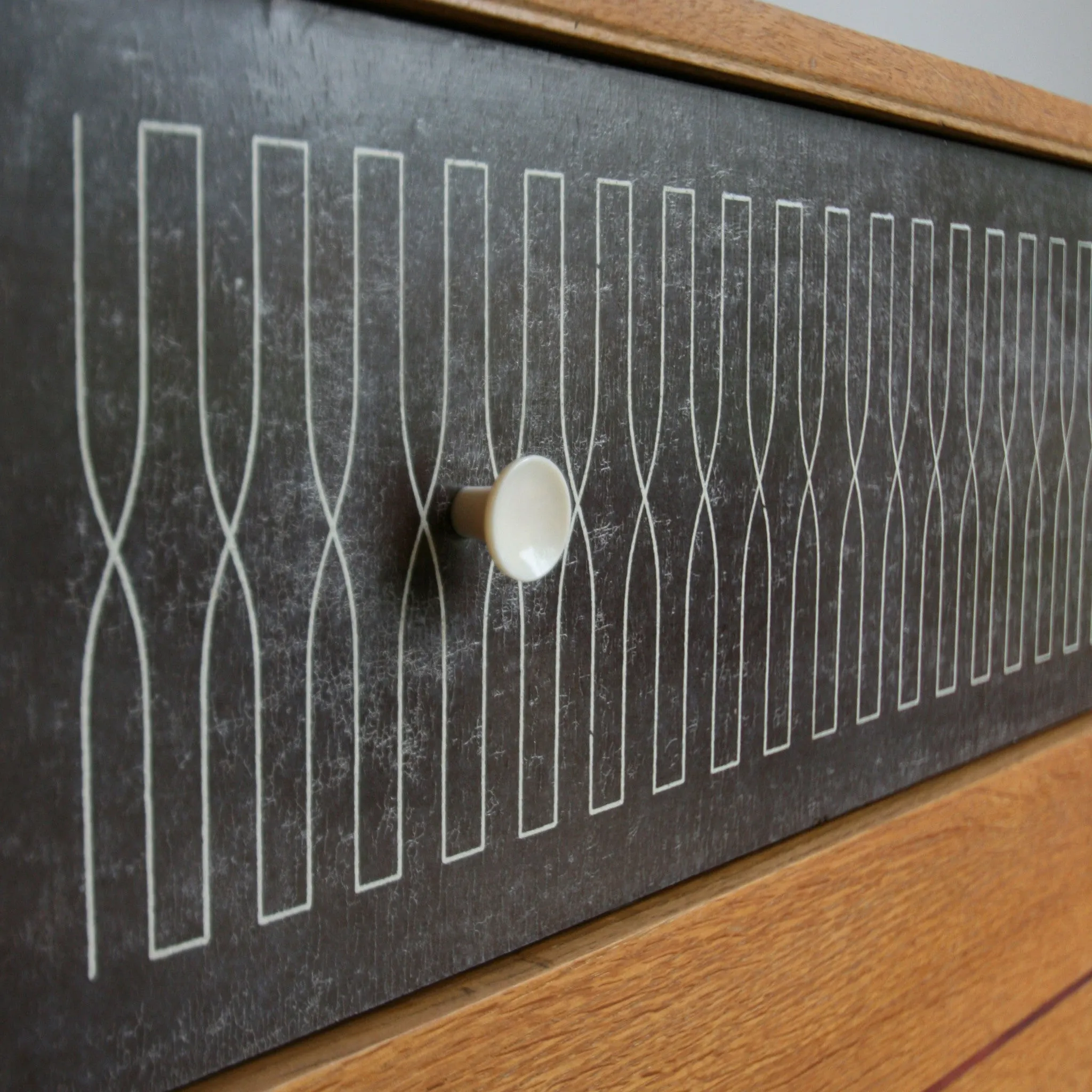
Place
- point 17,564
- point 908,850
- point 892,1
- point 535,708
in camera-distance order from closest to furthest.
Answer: point 17,564 < point 535,708 < point 908,850 < point 892,1

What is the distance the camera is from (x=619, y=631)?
414mm

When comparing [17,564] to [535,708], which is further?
[535,708]

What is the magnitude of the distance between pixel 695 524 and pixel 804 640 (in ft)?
0.29

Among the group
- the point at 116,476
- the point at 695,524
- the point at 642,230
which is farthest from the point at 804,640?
the point at 116,476

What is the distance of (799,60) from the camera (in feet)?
1.45

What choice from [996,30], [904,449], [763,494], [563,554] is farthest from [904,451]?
[996,30]

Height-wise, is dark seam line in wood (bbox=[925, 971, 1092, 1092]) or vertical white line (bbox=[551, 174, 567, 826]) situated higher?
vertical white line (bbox=[551, 174, 567, 826])

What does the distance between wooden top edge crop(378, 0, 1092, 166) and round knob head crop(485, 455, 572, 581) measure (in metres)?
0.14

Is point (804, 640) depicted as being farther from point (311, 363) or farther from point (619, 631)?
point (311, 363)

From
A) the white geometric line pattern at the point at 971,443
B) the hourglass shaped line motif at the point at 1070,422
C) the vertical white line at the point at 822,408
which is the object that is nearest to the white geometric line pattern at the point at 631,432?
the vertical white line at the point at 822,408

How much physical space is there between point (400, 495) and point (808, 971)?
0.29 meters

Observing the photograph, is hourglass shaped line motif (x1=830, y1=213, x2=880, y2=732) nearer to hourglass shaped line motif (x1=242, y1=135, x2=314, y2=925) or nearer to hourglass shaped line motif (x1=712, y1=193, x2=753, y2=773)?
hourglass shaped line motif (x1=712, y1=193, x2=753, y2=773)

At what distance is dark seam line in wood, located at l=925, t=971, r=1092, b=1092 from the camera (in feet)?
1.82

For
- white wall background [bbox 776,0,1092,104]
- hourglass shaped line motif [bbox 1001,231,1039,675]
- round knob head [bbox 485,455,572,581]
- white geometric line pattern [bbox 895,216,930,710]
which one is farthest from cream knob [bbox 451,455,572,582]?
white wall background [bbox 776,0,1092,104]
